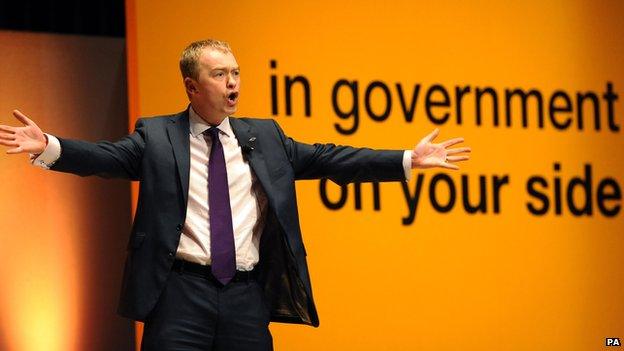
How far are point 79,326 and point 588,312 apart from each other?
294 cm

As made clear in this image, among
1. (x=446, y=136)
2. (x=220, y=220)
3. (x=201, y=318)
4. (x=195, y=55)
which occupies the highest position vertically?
(x=195, y=55)

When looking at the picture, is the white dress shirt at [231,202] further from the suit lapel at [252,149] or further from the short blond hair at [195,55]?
the short blond hair at [195,55]

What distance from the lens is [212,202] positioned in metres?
3.35

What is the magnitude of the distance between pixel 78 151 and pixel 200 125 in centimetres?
46

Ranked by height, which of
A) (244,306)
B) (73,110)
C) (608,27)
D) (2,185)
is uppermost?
(608,27)

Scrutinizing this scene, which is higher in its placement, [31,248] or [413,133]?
[413,133]

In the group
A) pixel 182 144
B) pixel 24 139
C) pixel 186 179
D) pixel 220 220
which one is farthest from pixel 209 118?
pixel 24 139

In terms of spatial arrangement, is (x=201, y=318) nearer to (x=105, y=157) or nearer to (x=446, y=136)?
(x=105, y=157)

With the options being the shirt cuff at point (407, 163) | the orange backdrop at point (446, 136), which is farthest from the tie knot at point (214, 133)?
the orange backdrop at point (446, 136)

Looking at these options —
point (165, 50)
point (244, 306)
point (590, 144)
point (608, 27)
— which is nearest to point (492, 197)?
point (590, 144)

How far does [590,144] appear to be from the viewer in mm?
6285

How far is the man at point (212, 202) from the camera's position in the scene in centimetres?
324

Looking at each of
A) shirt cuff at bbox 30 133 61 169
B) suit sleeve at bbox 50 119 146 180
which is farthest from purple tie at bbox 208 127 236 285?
shirt cuff at bbox 30 133 61 169

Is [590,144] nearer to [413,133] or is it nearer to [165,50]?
Answer: [413,133]
